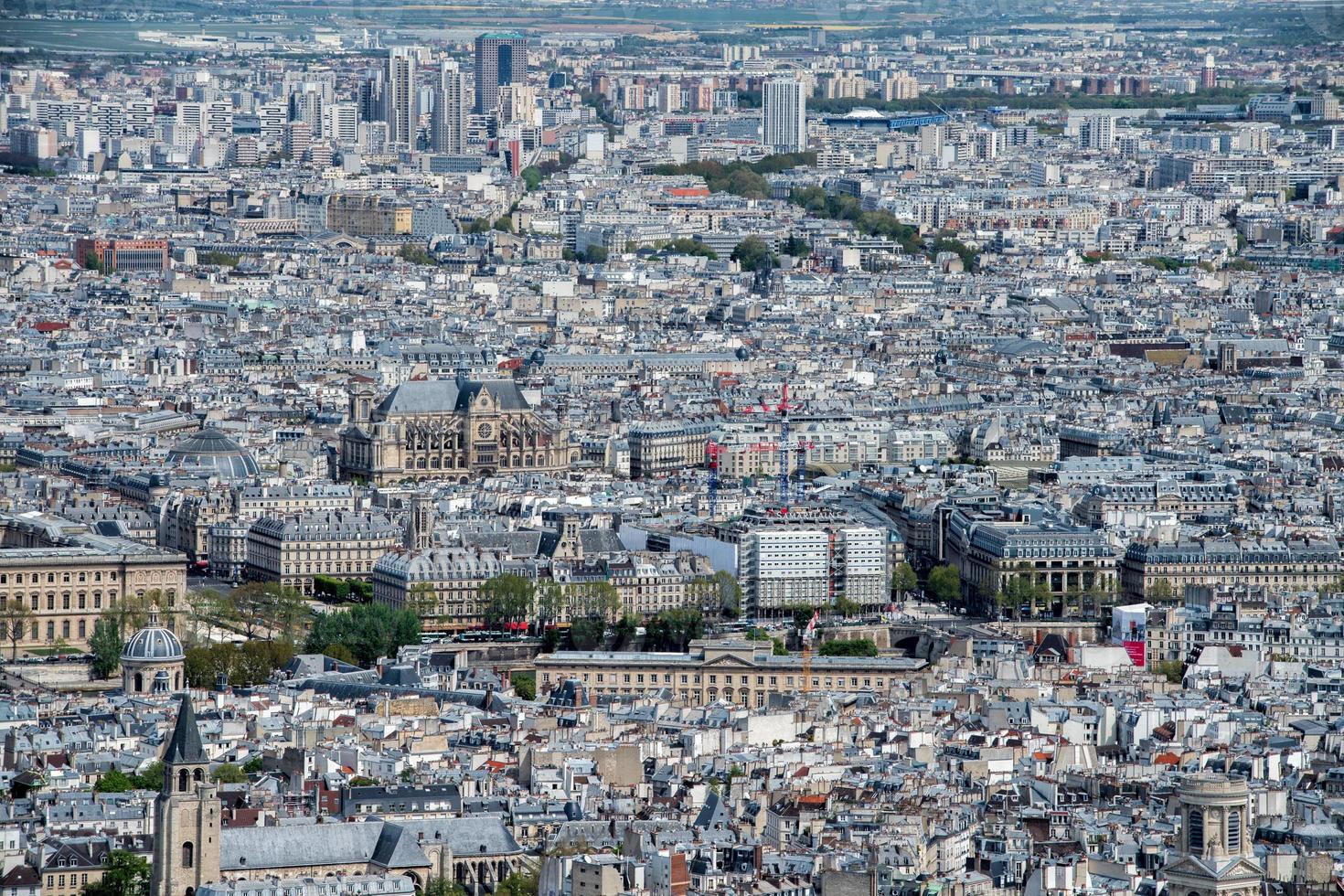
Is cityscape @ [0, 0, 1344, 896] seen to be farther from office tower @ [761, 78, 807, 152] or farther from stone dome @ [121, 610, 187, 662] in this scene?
office tower @ [761, 78, 807, 152]

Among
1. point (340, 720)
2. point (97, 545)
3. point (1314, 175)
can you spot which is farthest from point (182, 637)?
point (1314, 175)

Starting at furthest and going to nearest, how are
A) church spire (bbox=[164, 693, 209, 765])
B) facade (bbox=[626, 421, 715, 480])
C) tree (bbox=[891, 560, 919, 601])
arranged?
facade (bbox=[626, 421, 715, 480])
tree (bbox=[891, 560, 919, 601])
church spire (bbox=[164, 693, 209, 765])

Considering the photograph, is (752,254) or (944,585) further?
(752,254)

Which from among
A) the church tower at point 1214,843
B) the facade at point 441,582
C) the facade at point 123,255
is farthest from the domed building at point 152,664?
the facade at point 123,255

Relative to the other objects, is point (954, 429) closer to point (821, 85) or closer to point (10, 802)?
point (10, 802)

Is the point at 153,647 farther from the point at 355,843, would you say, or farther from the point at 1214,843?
the point at 1214,843

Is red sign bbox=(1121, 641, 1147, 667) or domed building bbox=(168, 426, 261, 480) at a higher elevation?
red sign bbox=(1121, 641, 1147, 667)

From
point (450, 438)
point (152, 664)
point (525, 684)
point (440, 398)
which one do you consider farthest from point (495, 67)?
point (152, 664)

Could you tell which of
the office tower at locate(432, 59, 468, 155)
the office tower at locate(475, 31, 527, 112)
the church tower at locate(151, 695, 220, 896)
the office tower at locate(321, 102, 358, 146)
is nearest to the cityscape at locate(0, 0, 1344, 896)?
the church tower at locate(151, 695, 220, 896)

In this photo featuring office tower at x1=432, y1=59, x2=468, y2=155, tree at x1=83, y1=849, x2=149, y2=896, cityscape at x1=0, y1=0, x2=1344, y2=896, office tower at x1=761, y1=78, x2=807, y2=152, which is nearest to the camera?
tree at x1=83, y1=849, x2=149, y2=896
